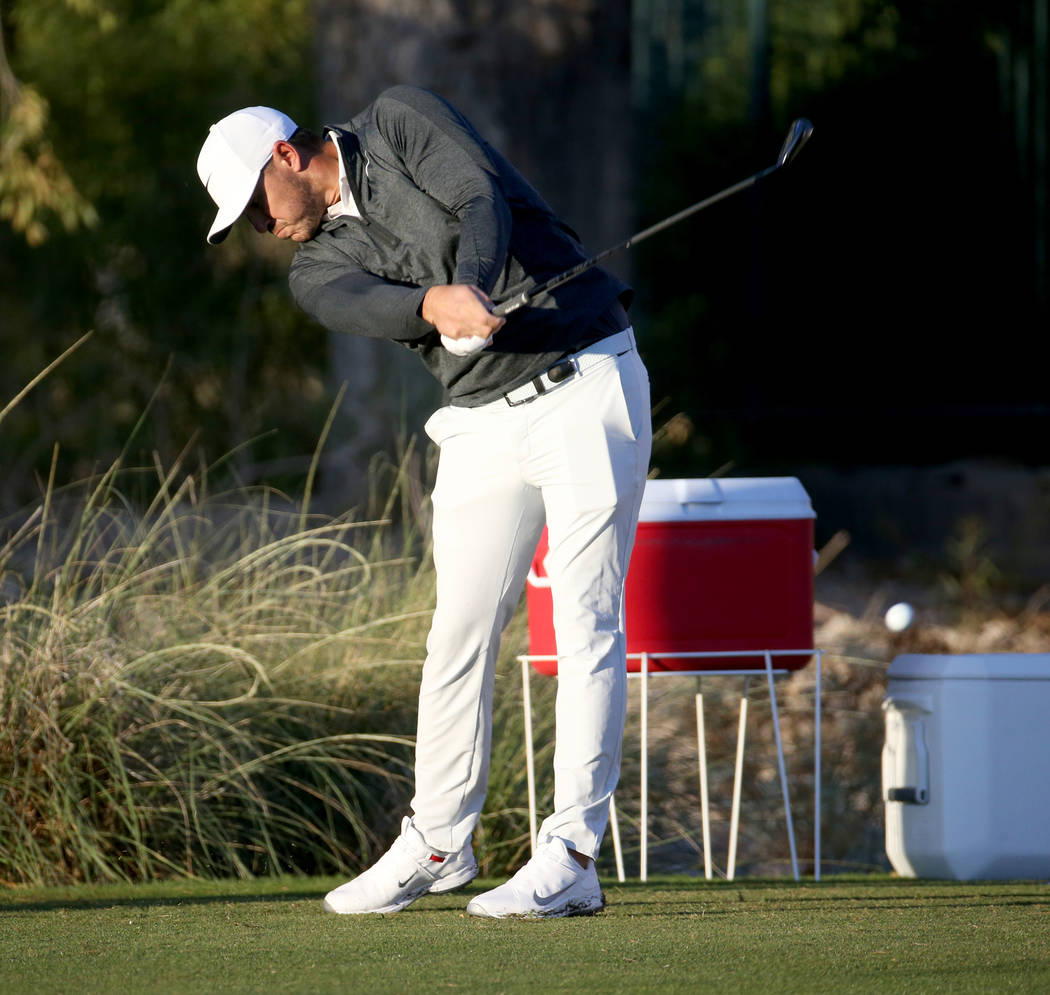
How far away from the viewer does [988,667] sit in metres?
4.70

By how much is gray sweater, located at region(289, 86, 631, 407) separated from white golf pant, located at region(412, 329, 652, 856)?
0.07 meters

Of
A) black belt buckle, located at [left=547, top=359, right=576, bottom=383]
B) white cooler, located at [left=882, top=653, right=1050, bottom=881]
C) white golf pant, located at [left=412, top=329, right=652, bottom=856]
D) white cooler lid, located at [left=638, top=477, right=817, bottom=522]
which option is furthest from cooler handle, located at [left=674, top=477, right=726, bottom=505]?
black belt buckle, located at [left=547, top=359, right=576, bottom=383]

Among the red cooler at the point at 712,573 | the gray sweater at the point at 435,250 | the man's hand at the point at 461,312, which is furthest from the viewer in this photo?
the red cooler at the point at 712,573

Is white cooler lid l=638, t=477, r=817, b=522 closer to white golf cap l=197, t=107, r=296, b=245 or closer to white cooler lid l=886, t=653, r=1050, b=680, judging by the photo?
white cooler lid l=886, t=653, r=1050, b=680

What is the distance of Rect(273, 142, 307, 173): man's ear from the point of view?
3.70m


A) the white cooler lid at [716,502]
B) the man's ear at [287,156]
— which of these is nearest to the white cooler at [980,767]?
the white cooler lid at [716,502]

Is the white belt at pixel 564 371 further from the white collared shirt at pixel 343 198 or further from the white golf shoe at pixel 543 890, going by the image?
the white golf shoe at pixel 543 890

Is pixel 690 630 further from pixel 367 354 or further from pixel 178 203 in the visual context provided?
pixel 178 203

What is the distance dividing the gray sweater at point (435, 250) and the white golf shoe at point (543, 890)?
36.9 inches

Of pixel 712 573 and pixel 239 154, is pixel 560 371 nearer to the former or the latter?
pixel 239 154

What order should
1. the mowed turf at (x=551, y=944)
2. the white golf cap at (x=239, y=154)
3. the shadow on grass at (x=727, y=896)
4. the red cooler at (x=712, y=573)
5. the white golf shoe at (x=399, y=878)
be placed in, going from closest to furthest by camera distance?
1. the mowed turf at (x=551, y=944)
2. the white golf cap at (x=239, y=154)
3. the white golf shoe at (x=399, y=878)
4. the shadow on grass at (x=727, y=896)
5. the red cooler at (x=712, y=573)

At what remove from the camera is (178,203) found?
538 inches

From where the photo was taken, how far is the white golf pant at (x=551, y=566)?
12.0ft

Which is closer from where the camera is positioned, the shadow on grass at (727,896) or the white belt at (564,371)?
the white belt at (564,371)
